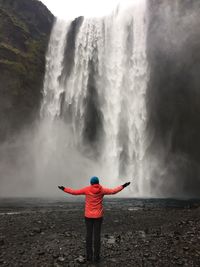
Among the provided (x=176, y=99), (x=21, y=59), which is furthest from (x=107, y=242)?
(x=21, y=59)

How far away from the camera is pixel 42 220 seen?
1698cm

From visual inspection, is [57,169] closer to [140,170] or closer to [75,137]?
[75,137]

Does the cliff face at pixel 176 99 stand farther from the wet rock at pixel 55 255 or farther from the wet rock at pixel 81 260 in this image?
the wet rock at pixel 81 260

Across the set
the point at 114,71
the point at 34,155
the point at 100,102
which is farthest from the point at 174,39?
the point at 34,155

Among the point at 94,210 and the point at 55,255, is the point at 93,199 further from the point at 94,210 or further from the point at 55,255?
the point at 55,255

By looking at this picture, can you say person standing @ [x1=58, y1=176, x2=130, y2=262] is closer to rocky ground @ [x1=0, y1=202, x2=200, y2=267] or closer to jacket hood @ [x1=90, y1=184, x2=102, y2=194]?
jacket hood @ [x1=90, y1=184, x2=102, y2=194]

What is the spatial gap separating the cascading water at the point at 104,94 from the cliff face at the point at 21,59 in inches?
77.1

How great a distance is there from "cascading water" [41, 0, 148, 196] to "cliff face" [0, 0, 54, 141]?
196 centimetres

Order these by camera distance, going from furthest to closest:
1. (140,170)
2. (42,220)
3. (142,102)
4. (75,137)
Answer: (75,137)
(142,102)
(140,170)
(42,220)

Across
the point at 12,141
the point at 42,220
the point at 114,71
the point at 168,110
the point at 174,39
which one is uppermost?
the point at 174,39

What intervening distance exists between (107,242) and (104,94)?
35802 millimetres

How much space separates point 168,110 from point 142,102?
158 inches

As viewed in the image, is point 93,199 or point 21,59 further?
point 21,59

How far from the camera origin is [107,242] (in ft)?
39.8
